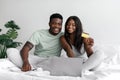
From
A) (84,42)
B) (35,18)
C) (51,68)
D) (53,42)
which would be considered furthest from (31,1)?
(51,68)

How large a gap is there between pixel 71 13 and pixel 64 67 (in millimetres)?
1223

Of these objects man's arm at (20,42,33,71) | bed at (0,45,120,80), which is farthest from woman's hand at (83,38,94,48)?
man's arm at (20,42,33,71)

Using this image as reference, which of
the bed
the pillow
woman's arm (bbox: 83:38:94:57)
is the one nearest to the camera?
the bed

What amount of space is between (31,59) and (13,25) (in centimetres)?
93

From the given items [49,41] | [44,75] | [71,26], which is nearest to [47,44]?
[49,41]

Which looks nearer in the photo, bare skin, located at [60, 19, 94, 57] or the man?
bare skin, located at [60, 19, 94, 57]

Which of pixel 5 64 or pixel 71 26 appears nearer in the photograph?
pixel 5 64

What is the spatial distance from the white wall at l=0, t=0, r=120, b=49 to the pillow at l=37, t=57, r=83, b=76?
99cm

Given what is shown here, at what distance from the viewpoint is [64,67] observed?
6.10 feet

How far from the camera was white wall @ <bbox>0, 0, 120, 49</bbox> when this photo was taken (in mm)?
2789

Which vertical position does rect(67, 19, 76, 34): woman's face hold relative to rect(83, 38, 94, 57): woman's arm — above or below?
above

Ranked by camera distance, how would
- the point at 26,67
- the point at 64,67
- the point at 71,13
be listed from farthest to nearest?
the point at 71,13 < the point at 26,67 < the point at 64,67

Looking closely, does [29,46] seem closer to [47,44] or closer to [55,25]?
[47,44]

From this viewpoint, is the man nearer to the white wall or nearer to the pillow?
the pillow
